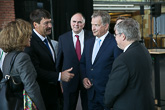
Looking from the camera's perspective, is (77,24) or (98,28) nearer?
(98,28)

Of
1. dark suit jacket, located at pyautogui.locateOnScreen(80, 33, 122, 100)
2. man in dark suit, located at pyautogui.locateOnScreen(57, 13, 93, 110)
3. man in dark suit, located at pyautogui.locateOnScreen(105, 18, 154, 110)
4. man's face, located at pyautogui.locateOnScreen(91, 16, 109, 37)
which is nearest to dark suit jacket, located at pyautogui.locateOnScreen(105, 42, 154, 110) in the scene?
man in dark suit, located at pyautogui.locateOnScreen(105, 18, 154, 110)

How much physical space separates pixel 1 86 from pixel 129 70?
1027 mm

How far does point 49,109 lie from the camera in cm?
246

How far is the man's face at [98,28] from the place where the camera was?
2529mm

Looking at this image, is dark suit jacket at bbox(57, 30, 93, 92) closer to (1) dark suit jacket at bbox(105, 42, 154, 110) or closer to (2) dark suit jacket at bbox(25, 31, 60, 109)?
(2) dark suit jacket at bbox(25, 31, 60, 109)

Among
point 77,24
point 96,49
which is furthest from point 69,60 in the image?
point 96,49

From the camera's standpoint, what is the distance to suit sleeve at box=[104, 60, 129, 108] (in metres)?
1.71

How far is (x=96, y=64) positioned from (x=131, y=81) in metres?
0.76

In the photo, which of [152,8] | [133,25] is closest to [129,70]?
[133,25]

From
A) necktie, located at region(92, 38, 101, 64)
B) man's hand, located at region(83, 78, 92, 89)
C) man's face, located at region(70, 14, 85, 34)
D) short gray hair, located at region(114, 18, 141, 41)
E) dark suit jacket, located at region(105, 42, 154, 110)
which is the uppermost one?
man's face, located at region(70, 14, 85, 34)

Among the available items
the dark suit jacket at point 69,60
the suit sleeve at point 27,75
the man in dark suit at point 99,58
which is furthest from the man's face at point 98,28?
the suit sleeve at point 27,75

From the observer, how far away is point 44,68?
240 centimetres

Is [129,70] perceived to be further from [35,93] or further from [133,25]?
[35,93]

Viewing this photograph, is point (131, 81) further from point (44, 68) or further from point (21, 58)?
point (44, 68)
